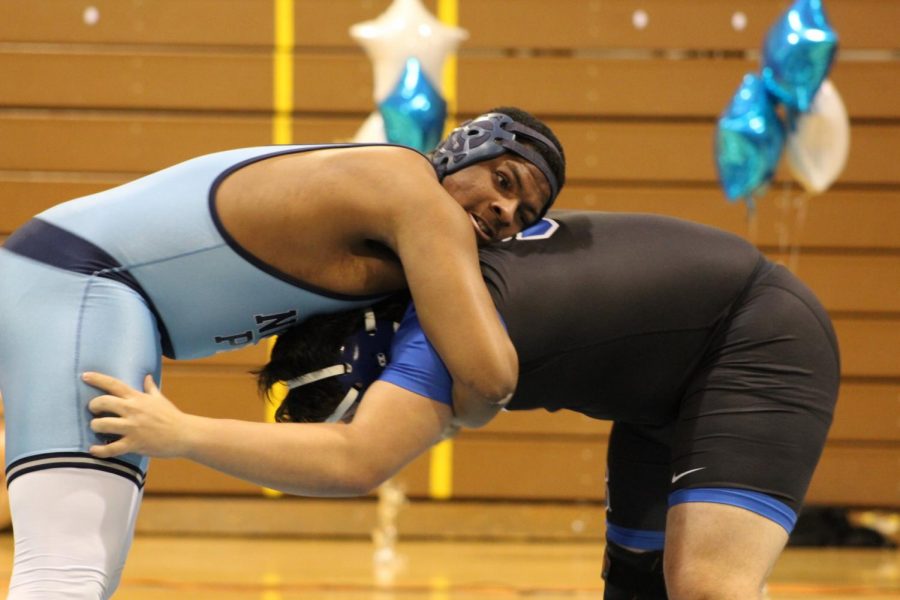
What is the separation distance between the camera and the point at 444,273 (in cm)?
184

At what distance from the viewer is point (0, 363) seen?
1.92m

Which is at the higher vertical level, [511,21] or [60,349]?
[511,21]

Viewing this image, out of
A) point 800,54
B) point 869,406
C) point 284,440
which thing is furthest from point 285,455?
point 869,406

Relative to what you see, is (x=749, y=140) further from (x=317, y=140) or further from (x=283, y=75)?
(x=283, y=75)

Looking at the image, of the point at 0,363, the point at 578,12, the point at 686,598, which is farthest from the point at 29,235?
the point at 578,12

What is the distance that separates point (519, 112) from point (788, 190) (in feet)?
12.0

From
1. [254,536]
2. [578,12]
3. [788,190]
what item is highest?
[578,12]

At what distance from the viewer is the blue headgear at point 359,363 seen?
2049 millimetres

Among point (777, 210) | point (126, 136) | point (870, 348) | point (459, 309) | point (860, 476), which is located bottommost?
point (860, 476)

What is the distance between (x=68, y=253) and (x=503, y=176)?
767 mm

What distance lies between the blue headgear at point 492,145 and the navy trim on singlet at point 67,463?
766mm

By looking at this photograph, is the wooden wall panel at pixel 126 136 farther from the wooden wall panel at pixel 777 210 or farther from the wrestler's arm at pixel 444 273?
the wrestler's arm at pixel 444 273

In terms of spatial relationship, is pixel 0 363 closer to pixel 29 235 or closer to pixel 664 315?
pixel 29 235

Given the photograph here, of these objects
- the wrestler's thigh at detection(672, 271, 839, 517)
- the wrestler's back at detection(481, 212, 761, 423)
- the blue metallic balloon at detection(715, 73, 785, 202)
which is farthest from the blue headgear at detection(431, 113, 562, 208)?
the blue metallic balloon at detection(715, 73, 785, 202)
